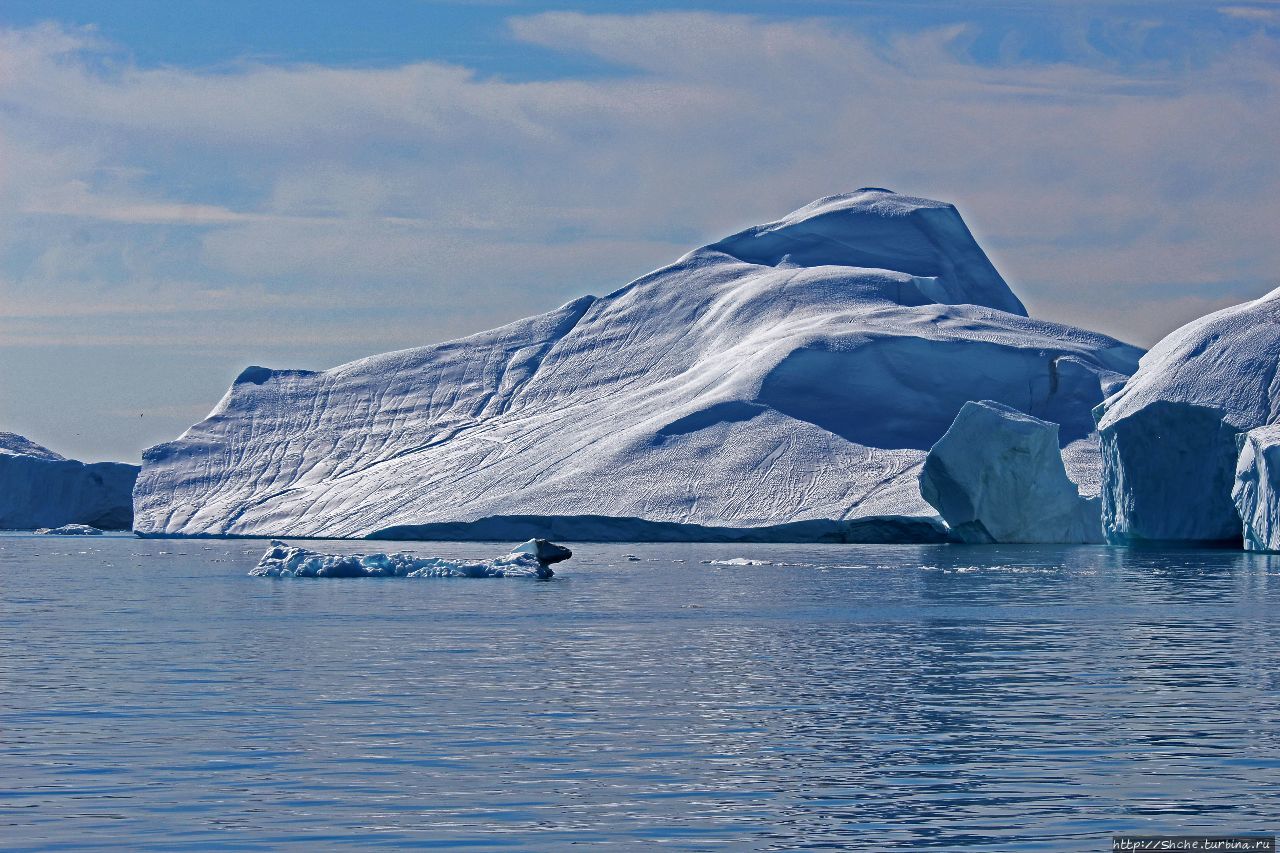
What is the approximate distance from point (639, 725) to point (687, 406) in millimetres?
70344

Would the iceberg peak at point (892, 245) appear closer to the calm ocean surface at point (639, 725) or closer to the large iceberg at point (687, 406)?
the large iceberg at point (687, 406)

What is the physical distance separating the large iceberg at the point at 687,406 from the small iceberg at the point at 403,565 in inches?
1162

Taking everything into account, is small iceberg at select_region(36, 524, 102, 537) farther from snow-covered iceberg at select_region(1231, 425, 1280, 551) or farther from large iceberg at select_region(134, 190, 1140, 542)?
snow-covered iceberg at select_region(1231, 425, 1280, 551)

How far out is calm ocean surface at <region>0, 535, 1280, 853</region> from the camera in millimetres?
9883

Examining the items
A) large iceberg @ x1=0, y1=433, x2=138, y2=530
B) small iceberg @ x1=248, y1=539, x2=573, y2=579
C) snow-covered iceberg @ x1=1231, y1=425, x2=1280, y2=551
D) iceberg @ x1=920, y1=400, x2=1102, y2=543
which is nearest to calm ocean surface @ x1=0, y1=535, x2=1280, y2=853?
small iceberg @ x1=248, y1=539, x2=573, y2=579

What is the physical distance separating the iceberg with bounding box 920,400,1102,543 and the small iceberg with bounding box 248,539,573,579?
74.6 feet

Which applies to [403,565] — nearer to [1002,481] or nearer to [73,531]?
[1002,481]

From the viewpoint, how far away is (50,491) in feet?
371

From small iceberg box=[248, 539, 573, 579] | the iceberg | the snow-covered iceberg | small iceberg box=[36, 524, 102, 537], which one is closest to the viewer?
small iceberg box=[248, 539, 573, 579]

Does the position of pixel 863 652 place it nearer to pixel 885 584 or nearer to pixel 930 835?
pixel 930 835

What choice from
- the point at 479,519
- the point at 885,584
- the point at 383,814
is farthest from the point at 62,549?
the point at 383,814

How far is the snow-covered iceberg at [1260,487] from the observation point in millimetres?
44875

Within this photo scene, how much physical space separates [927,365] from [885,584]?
50145mm

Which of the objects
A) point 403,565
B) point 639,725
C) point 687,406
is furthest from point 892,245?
point 639,725
